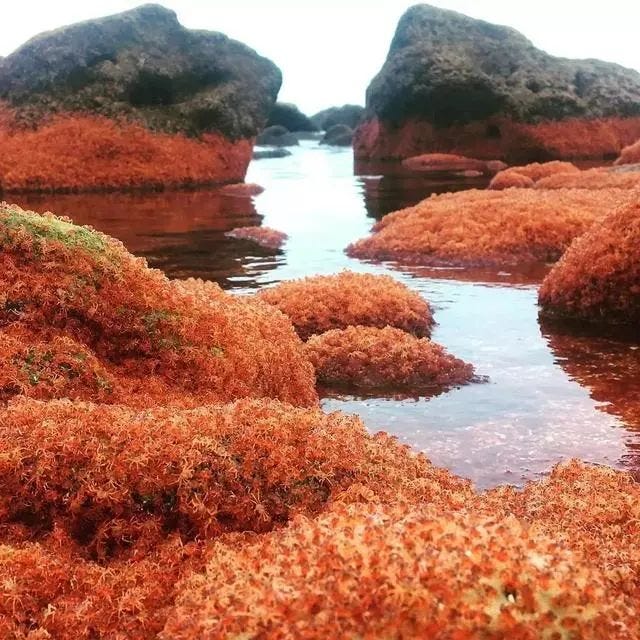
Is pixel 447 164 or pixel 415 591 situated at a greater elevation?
pixel 447 164

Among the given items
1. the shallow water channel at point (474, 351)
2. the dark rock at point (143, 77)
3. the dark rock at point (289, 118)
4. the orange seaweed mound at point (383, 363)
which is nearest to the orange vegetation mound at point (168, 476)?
the shallow water channel at point (474, 351)

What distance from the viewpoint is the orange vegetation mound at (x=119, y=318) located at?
278 inches

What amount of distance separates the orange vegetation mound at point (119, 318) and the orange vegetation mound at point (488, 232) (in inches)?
499

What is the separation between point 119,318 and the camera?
292 inches

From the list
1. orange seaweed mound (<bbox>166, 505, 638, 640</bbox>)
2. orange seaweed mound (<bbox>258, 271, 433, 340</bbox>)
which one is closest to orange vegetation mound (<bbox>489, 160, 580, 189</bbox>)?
orange seaweed mound (<bbox>258, 271, 433, 340</bbox>)

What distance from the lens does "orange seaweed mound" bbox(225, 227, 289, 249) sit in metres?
23.6

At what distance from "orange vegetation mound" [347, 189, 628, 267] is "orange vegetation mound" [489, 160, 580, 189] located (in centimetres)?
1126

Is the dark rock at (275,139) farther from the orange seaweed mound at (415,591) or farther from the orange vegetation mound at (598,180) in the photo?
the orange seaweed mound at (415,591)

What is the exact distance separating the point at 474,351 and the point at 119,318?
622cm

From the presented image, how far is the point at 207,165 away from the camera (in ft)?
143

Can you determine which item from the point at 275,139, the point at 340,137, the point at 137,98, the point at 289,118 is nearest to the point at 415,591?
the point at 137,98

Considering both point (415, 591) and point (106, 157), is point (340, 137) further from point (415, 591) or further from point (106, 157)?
point (415, 591)

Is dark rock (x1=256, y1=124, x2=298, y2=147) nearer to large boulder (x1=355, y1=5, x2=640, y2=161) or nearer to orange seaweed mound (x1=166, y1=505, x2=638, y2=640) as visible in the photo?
large boulder (x1=355, y1=5, x2=640, y2=161)

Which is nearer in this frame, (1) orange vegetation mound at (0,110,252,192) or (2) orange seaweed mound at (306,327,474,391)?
(2) orange seaweed mound at (306,327,474,391)
